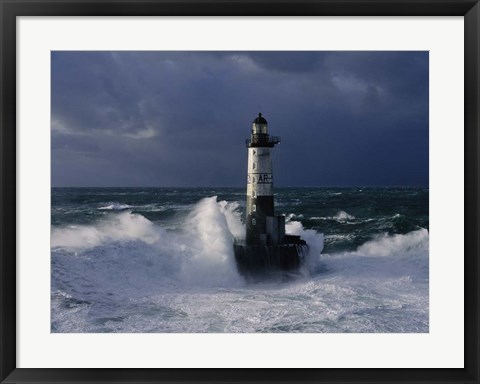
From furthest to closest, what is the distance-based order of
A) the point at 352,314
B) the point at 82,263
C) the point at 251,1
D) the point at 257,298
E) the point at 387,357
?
the point at 82,263 < the point at 257,298 < the point at 352,314 < the point at 387,357 < the point at 251,1

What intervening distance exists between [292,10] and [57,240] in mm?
4318

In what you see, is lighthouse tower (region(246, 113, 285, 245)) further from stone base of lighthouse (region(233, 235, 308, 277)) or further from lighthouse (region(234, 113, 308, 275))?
stone base of lighthouse (region(233, 235, 308, 277))

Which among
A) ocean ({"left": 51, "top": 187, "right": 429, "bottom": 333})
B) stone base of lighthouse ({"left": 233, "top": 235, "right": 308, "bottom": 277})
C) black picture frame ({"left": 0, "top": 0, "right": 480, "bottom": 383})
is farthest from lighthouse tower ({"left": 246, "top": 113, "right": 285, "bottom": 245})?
black picture frame ({"left": 0, "top": 0, "right": 480, "bottom": 383})

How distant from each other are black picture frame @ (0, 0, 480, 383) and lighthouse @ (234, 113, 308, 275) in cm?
431

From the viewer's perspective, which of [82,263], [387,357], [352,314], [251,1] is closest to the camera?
[251,1]

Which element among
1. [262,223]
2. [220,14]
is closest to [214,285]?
[262,223]

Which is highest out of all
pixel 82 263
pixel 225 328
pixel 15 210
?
pixel 15 210

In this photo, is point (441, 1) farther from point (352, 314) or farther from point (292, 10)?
point (352, 314)

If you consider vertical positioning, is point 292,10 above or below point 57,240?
above

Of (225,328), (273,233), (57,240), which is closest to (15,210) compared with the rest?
(225,328)

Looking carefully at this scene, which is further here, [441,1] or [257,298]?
[257,298]

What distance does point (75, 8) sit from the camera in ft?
10.7

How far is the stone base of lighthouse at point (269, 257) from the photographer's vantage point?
7.53 meters

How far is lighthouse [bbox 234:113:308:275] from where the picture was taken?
7.80 m
